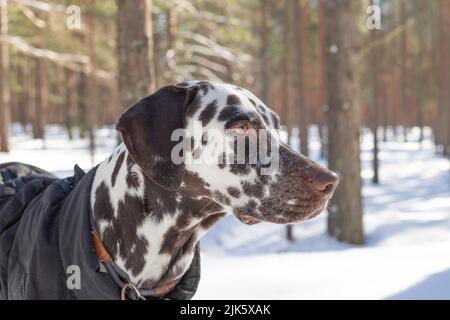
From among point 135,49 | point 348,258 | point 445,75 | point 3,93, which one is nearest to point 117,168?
point 135,49

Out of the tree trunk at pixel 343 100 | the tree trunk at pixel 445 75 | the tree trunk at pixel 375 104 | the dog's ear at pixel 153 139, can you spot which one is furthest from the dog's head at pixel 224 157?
the tree trunk at pixel 445 75

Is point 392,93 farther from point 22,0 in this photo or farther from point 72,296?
point 72,296

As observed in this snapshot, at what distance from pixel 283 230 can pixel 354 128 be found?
2891 millimetres

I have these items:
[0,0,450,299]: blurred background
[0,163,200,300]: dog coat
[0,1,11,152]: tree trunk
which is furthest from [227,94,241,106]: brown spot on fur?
[0,1,11,152]: tree trunk

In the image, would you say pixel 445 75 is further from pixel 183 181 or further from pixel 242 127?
pixel 183 181

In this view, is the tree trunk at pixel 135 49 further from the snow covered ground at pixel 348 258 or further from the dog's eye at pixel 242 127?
the dog's eye at pixel 242 127

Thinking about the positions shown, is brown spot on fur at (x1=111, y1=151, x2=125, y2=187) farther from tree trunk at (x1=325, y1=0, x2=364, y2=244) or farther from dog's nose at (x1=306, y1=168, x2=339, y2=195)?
tree trunk at (x1=325, y1=0, x2=364, y2=244)

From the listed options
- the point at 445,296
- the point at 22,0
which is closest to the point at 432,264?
the point at 445,296

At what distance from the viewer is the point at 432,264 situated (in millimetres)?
5426

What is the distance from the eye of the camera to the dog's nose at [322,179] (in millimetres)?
2529

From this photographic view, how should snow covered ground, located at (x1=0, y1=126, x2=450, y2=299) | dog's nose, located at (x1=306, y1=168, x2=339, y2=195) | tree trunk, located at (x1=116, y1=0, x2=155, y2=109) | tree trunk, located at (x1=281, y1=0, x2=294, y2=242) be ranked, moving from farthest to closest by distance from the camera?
tree trunk, located at (x1=281, y1=0, x2=294, y2=242) < tree trunk, located at (x1=116, y1=0, x2=155, y2=109) < snow covered ground, located at (x1=0, y1=126, x2=450, y2=299) < dog's nose, located at (x1=306, y1=168, x2=339, y2=195)

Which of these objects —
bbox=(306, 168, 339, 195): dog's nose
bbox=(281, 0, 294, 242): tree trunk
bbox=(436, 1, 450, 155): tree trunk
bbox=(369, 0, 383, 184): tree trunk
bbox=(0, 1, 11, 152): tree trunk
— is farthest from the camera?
bbox=(436, 1, 450, 155): tree trunk

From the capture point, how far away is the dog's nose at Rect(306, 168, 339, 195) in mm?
2529

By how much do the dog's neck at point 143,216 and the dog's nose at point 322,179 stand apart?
54 cm
